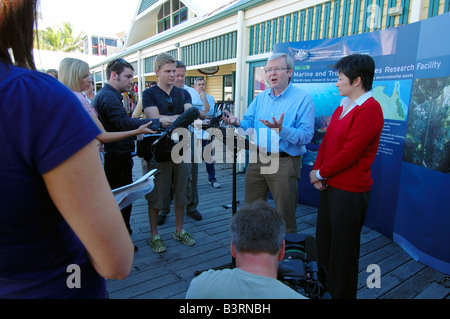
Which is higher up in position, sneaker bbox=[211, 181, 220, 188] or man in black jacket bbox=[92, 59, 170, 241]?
man in black jacket bbox=[92, 59, 170, 241]

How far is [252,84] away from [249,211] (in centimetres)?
540

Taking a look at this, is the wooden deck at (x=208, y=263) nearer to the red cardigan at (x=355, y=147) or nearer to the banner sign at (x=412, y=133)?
the banner sign at (x=412, y=133)

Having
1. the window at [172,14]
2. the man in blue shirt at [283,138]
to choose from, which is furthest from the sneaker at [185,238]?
the window at [172,14]

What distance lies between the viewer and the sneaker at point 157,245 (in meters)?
3.13

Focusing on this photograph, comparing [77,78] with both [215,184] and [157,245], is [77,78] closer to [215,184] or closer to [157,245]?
[157,245]

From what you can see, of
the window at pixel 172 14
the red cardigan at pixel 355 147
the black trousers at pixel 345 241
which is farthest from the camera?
the window at pixel 172 14

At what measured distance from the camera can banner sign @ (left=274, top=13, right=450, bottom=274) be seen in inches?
111

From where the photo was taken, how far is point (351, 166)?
212 centimetres

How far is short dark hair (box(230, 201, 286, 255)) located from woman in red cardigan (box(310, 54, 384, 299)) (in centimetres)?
111

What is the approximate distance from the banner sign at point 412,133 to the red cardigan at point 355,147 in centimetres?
130

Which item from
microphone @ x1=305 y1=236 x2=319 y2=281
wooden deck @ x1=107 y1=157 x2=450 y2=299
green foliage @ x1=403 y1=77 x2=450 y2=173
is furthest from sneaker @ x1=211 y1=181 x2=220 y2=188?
microphone @ x1=305 y1=236 x2=319 y2=281

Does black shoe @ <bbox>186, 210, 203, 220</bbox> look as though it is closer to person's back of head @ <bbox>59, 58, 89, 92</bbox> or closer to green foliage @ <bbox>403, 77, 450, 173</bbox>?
person's back of head @ <bbox>59, 58, 89, 92</bbox>
